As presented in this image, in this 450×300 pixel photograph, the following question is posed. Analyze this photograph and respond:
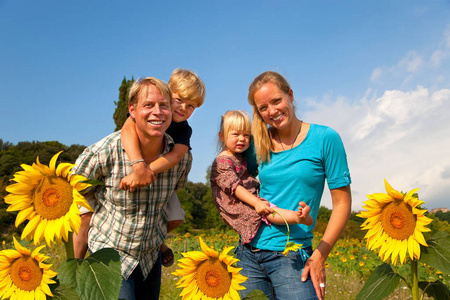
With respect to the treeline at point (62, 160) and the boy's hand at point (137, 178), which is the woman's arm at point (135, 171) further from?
the treeline at point (62, 160)

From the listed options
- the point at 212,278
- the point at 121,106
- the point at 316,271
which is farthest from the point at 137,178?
the point at 121,106

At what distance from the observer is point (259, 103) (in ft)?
8.48

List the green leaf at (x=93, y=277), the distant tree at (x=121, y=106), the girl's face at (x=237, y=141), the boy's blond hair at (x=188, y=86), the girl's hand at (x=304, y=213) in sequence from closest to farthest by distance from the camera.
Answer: the green leaf at (x=93, y=277) → the girl's hand at (x=304, y=213) → the girl's face at (x=237, y=141) → the boy's blond hair at (x=188, y=86) → the distant tree at (x=121, y=106)

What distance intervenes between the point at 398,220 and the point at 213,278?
97cm

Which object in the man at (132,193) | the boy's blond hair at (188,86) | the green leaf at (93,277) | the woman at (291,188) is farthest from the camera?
the boy's blond hair at (188,86)

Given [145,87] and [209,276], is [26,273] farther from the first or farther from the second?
[145,87]

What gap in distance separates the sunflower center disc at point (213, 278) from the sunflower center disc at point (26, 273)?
0.77 metres

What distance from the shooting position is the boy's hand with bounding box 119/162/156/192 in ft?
7.93

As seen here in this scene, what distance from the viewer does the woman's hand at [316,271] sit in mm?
2369

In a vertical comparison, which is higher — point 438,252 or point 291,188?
point 291,188

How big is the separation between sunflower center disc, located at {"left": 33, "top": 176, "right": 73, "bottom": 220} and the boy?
64 centimetres

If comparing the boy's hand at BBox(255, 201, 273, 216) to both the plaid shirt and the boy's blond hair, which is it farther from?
the boy's blond hair

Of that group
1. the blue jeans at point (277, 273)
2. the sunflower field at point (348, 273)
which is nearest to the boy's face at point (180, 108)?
the blue jeans at point (277, 273)

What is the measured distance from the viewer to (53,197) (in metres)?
1.80
